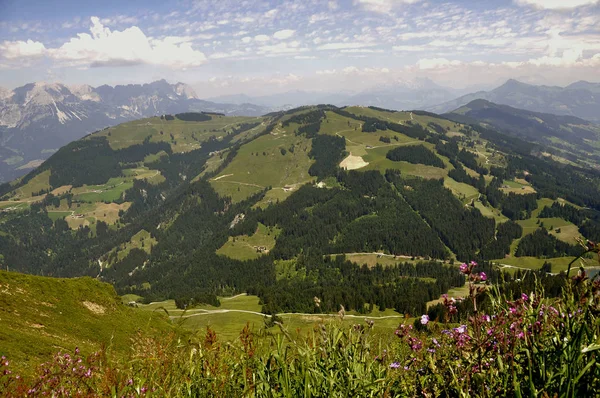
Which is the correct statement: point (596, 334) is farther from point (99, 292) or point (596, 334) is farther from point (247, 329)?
point (99, 292)

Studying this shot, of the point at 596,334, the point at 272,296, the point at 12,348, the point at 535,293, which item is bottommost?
the point at 272,296

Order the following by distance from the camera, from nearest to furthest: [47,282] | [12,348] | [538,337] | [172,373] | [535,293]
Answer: [538,337]
[535,293]
[172,373]
[12,348]
[47,282]

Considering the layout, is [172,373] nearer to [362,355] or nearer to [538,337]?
[362,355]

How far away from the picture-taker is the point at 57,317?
44250mm

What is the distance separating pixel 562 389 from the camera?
2.32 meters

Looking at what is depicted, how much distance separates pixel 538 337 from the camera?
9.68ft

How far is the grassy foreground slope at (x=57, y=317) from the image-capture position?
1256 inches

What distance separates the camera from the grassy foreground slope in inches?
1256

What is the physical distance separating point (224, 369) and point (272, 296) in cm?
16413

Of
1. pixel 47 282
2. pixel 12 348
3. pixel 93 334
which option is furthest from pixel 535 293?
pixel 47 282

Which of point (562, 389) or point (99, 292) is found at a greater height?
point (562, 389)

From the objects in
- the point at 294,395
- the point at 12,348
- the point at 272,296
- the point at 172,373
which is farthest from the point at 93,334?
the point at 272,296

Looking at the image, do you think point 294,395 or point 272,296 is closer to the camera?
point 294,395

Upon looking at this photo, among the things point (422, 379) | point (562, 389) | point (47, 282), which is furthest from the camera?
point (47, 282)
